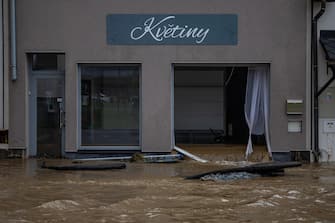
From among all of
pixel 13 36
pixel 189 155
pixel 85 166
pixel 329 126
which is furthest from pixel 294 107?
pixel 13 36

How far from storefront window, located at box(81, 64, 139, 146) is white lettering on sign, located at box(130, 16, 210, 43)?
108 cm

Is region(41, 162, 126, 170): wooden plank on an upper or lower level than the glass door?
lower

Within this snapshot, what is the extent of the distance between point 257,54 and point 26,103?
641cm

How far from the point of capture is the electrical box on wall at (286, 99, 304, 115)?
48.3 ft

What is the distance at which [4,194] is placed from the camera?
30.0ft

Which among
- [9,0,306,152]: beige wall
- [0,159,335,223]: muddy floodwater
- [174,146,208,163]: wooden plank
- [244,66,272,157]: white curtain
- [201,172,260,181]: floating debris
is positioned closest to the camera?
[0,159,335,223]: muddy floodwater

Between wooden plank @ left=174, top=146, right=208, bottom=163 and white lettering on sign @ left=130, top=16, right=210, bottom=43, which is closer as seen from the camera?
wooden plank @ left=174, top=146, right=208, bottom=163

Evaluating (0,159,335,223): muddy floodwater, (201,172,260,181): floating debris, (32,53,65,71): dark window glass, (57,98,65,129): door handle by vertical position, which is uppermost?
(32,53,65,71): dark window glass

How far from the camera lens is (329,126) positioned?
1486cm

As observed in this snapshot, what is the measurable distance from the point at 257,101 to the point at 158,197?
7.39 m

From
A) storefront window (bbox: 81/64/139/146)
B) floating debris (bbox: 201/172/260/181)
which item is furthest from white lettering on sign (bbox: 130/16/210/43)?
floating debris (bbox: 201/172/260/181)

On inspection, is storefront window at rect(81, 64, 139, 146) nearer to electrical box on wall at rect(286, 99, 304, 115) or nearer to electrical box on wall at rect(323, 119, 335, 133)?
electrical box on wall at rect(286, 99, 304, 115)

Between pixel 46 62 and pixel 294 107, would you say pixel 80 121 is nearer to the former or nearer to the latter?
pixel 46 62

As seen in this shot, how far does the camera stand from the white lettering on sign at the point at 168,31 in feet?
48.8
